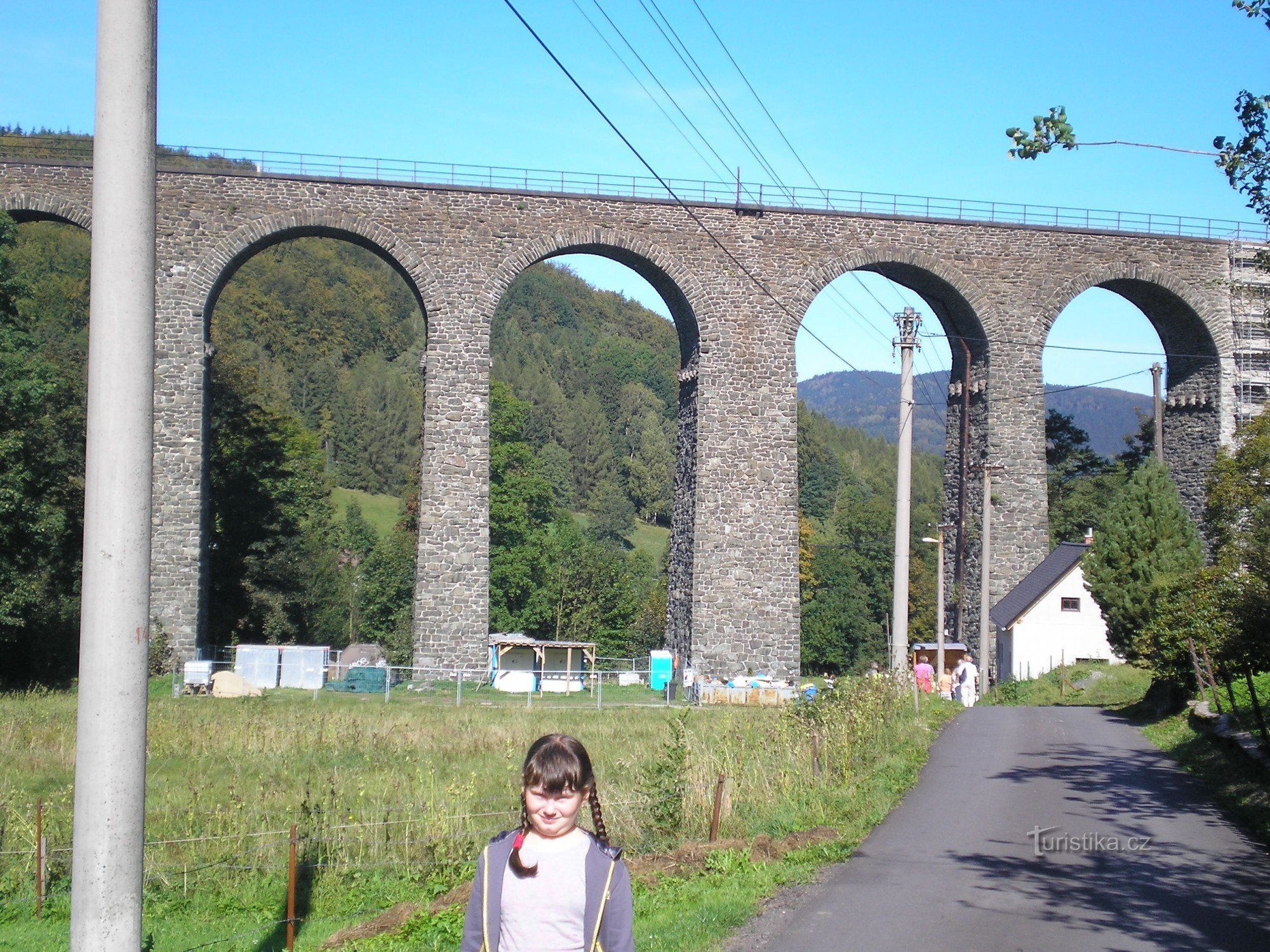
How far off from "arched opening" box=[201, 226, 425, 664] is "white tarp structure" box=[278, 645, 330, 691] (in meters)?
1.66

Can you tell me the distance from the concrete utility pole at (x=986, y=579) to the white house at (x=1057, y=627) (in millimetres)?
2905

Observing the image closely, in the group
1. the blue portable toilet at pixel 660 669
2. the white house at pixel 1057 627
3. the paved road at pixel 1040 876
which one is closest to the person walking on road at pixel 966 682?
the blue portable toilet at pixel 660 669

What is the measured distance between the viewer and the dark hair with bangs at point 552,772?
3.08 metres

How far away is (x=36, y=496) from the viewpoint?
23.2 m

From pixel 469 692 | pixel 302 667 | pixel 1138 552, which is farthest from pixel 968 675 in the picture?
pixel 302 667

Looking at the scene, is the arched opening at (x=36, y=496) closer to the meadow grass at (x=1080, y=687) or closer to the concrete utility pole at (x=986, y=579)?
the concrete utility pole at (x=986, y=579)

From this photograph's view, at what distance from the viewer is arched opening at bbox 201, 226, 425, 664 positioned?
3338cm

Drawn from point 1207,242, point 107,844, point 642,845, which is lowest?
point 642,845

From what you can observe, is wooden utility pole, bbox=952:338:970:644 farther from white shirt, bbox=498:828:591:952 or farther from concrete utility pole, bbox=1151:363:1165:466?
white shirt, bbox=498:828:591:952

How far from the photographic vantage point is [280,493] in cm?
3556

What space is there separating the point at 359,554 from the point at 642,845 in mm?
55209

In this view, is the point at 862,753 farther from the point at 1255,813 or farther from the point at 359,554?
the point at 359,554

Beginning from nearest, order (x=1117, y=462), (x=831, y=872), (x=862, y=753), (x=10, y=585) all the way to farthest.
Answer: (x=831, y=872)
(x=862, y=753)
(x=10, y=585)
(x=1117, y=462)

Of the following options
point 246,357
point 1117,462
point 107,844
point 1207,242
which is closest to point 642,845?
point 107,844
